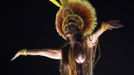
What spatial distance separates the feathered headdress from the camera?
4.12m

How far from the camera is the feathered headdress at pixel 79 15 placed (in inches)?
→ 162

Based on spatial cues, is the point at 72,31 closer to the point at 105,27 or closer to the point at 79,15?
the point at 79,15

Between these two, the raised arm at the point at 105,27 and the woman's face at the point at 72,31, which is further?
the woman's face at the point at 72,31

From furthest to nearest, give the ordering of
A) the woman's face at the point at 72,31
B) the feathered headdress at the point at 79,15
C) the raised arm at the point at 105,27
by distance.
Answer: the feathered headdress at the point at 79,15 → the woman's face at the point at 72,31 → the raised arm at the point at 105,27

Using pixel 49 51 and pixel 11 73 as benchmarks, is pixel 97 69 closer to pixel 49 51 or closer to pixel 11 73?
pixel 49 51

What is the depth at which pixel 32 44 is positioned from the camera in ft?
Answer: 16.5

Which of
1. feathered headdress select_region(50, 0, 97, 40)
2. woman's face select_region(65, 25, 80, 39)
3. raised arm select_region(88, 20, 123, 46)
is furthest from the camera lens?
feathered headdress select_region(50, 0, 97, 40)

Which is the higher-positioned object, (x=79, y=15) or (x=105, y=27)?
(x=79, y=15)

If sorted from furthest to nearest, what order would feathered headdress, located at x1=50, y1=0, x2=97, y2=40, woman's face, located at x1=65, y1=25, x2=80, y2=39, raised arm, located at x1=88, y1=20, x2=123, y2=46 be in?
feathered headdress, located at x1=50, y1=0, x2=97, y2=40 < woman's face, located at x1=65, y1=25, x2=80, y2=39 < raised arm, located at x1=88, y1=20, x2=123, y2=46

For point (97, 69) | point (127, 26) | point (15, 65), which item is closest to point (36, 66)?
point (15, 65)

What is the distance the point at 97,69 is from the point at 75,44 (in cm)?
78

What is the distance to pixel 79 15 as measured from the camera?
414 cm

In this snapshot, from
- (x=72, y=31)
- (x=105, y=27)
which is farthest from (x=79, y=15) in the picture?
(x=105, y=27)

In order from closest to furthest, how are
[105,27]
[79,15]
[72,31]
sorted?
[105,27] < [72,31] < [79,15]
